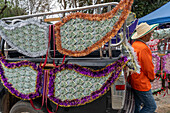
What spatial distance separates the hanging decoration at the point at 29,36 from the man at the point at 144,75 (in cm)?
149

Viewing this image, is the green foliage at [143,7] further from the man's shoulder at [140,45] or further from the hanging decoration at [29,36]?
the hanging decoration at [29,36]

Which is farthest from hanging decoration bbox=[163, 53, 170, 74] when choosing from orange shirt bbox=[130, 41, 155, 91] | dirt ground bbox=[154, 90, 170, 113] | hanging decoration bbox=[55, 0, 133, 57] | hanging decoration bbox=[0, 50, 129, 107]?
hanging decoration bbox=[55, 0, 133, 57]

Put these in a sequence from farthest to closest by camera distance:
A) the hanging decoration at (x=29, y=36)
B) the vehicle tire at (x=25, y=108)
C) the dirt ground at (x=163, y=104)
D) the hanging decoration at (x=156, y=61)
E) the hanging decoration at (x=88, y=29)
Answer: the dirt ground at (x=163, y=104) → the hanging decoration at (x=156, y=61) → the vehicle tire at (x=25, y=108) → the hanging decoration at (x=29, y=36) → the hanging decoration at (x=88, y=29)

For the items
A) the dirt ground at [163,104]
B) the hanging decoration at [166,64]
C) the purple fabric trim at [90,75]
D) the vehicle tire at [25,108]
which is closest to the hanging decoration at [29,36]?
the purple fabric trim at [90,75]

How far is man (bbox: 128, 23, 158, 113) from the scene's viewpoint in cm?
233

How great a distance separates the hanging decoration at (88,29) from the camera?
1877 millimetres

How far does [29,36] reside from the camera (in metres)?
2.38

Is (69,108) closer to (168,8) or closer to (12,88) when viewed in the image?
(12,88)

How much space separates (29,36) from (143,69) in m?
1.87

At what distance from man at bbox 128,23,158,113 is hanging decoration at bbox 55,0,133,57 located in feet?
2.49

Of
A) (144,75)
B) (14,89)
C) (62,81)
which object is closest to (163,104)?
(144,75)

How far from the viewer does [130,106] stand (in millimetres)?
2500

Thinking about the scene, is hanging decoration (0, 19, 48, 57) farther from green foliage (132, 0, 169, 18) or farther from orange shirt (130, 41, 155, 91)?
green foliage (132, 0, 169, 18)

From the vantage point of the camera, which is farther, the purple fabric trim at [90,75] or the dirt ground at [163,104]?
the dirt ground at [163,104]
